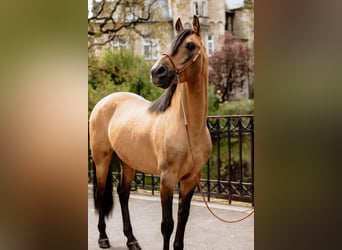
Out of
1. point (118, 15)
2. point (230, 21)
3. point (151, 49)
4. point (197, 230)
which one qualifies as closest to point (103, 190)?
point (197, 230)

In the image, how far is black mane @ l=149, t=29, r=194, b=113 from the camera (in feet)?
6.20

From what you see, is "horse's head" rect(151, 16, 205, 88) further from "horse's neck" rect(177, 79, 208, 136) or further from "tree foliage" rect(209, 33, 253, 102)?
"tree foliage" rect(209, 33, 253, 102)

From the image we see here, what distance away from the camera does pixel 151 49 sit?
4.84 meters

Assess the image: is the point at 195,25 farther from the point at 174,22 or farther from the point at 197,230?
the point at 174,22

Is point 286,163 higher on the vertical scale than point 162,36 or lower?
lower

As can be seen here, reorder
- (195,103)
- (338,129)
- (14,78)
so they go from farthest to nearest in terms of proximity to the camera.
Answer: (195,103), (14,78), (338,129)

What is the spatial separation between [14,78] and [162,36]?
360 cm

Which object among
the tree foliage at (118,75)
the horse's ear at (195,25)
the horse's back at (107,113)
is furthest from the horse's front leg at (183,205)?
the tree foliage at (118,75)

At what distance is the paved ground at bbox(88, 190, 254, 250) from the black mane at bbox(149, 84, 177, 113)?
0.86 meters

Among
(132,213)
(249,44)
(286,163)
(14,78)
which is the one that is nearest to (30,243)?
(14,78)

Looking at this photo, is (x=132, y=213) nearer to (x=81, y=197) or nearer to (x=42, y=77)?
(x=81, y=197)

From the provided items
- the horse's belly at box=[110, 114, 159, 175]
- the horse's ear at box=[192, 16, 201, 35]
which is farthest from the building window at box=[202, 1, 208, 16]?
the horse's ear at box=[192, 16, 201, 35]

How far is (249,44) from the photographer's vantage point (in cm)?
541

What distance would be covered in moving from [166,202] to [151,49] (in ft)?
10.3
